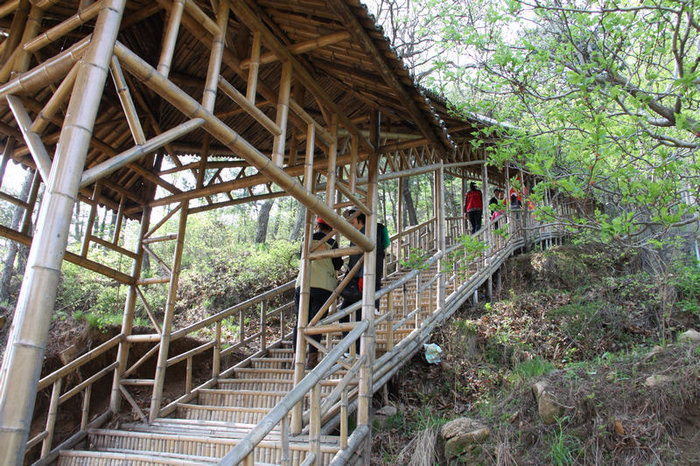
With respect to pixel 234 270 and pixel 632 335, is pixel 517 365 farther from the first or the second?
pixel 234 270

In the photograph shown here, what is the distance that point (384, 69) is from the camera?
461cm

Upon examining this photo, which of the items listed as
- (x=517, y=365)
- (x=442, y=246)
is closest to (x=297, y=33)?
(x=442, y=246)

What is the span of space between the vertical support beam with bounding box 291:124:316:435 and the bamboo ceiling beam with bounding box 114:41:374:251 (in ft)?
0.79

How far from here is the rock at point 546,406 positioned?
4.93m

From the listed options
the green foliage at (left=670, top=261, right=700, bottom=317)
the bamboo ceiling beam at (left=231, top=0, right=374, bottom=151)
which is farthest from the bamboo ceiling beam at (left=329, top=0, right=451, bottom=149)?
the green foliage at (left=670, top=261, right=700, bottom=317)

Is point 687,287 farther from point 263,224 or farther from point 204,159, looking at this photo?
point 263,224

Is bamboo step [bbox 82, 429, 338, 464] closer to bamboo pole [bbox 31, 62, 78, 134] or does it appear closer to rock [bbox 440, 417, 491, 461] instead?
rock [bbox 440, 417, 491, 461]

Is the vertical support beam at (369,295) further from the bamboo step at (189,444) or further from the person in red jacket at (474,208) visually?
the person in red jacket at (474,208)

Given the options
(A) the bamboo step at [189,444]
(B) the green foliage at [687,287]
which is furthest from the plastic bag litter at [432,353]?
(B) the green foliage at [687,287]

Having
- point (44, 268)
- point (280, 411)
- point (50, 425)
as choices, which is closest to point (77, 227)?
point (50, 425)

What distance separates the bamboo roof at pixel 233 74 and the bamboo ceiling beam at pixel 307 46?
1 centimetres

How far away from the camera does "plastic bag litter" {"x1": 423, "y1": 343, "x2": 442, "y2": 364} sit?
273 inches

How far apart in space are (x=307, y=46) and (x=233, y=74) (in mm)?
1672

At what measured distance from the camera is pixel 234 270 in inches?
449
